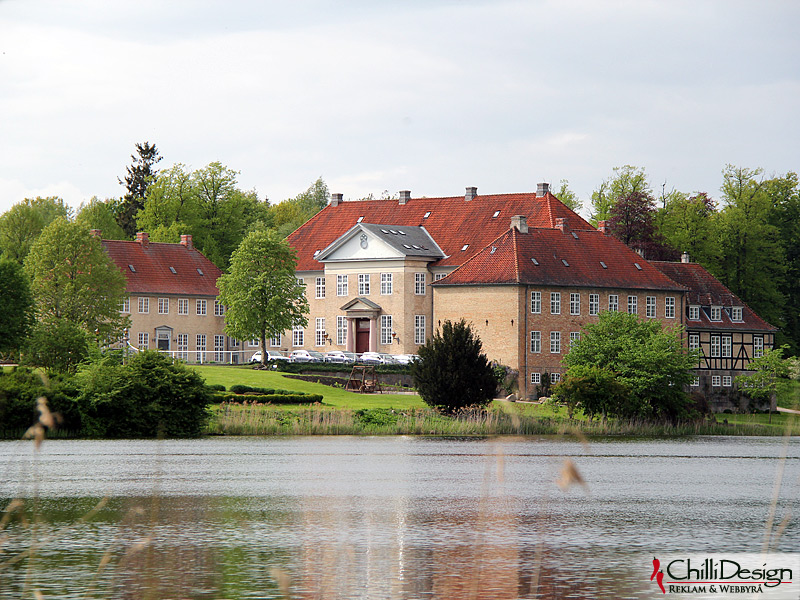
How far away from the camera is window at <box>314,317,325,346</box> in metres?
94.8

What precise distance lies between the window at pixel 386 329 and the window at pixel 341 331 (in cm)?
283

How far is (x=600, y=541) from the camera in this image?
74.1 feet

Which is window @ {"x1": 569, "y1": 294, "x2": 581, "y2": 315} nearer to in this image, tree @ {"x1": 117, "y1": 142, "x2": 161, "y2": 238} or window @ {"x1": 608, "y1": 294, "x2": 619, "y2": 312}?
window @ {"x1": 608, "y1": 294, "x2": 619, "y2": 312}

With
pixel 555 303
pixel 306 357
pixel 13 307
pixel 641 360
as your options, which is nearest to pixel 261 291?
pixel 306 357

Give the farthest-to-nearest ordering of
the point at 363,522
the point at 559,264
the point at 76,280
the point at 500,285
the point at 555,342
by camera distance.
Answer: the point at 559,264
the point at 555,342
the point at 500,285
the point at 76,280
the point at 363,522

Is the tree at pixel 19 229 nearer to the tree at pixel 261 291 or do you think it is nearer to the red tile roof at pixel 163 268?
the red tile roof at pixel 163 268

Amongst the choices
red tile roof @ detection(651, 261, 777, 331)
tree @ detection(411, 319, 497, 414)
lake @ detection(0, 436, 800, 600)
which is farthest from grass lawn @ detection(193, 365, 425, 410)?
red tile roof @ detection(651, 261, 777, 331)

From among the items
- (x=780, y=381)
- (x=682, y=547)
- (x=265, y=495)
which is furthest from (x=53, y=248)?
(x=682, y=547)

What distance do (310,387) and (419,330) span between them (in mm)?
21912

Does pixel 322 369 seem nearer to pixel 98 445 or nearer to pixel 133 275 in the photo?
pixel 133 275

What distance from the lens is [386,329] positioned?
91812 millimetres

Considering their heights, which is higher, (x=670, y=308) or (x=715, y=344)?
(x=670, y=308)

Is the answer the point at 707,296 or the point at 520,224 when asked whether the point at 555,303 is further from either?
the point at 707,296

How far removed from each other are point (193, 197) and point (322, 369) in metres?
35.3
